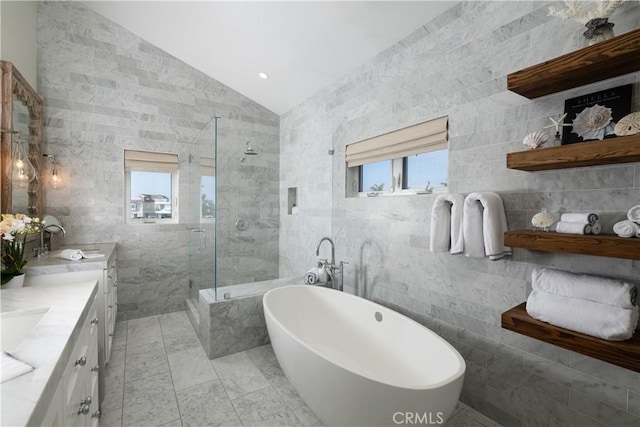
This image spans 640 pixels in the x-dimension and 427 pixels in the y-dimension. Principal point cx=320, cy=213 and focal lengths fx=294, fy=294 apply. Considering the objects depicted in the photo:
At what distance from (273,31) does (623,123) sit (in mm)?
2615

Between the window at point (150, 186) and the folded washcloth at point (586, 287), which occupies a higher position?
the window at point (150, 186)

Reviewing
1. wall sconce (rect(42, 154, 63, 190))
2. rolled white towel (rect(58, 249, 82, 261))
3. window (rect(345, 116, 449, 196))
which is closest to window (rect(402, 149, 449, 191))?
window (rect(345, 116, 449, 196))

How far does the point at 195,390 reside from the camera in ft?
7.08

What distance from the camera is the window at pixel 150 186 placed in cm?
346

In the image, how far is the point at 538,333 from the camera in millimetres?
1401

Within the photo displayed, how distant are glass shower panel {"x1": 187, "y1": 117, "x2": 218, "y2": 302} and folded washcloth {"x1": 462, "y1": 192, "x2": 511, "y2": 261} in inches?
83.3

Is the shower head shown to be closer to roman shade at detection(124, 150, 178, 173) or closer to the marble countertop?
roman shade at detection(124, 150, 178, 173)

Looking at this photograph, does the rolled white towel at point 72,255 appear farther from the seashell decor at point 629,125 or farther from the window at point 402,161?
the seashell decor at point 629,125

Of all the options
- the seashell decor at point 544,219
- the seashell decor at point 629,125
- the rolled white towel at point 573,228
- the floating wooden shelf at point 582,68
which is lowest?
the rolled white towel at point 573,228

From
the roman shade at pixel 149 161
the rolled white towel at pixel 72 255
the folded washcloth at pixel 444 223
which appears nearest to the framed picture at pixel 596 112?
the folded washcloth at pixel 444 223

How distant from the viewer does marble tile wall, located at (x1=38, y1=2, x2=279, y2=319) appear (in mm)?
2984

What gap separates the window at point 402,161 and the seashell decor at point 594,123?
755mm

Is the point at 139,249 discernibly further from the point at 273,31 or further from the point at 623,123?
the point at 623,123

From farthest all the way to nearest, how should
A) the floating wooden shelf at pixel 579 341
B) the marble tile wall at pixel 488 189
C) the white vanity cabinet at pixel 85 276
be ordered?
the white vanity cabinet at pixel 85 276
the marble tile wall at pixel 488 189
the floating wooden shelf at pixel 579 341
